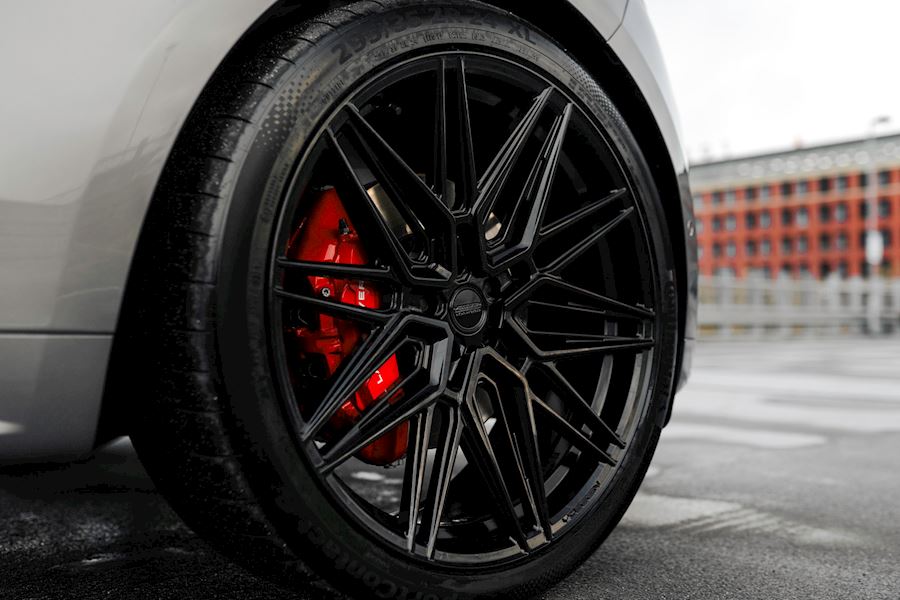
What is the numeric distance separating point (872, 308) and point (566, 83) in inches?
1116

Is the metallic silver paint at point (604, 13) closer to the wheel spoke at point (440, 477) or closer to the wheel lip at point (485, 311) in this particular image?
the wheel lip at point (485, 311)

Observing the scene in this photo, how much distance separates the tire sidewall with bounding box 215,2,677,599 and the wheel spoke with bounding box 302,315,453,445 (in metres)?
0.09

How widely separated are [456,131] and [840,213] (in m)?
87.3

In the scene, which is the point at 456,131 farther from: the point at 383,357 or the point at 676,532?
the point at 676,532

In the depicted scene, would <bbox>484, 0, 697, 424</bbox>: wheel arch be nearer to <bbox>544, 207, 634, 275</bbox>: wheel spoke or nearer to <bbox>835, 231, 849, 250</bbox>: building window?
<bbox>544, 207, 634, 275</bbox>: wheel spoke

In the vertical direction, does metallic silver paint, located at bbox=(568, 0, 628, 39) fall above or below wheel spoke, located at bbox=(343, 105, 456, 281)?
above

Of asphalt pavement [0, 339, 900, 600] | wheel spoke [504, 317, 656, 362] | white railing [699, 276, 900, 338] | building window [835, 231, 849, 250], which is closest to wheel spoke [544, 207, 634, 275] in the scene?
wheel spoke [504, 317, 656, 362]

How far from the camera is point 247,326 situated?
1.28 meters

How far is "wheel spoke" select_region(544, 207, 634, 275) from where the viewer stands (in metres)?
1.75

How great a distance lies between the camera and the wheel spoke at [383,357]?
4.53 feet

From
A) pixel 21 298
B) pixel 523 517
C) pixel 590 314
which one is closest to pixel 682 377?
pixel 590 314

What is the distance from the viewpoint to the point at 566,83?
1.75 m

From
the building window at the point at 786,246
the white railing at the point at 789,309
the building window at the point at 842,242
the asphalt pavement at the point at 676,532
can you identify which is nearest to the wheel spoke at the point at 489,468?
the asphalt pavement at the point at 676,532

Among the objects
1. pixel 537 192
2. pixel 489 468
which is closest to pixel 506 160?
pixel 537 192
